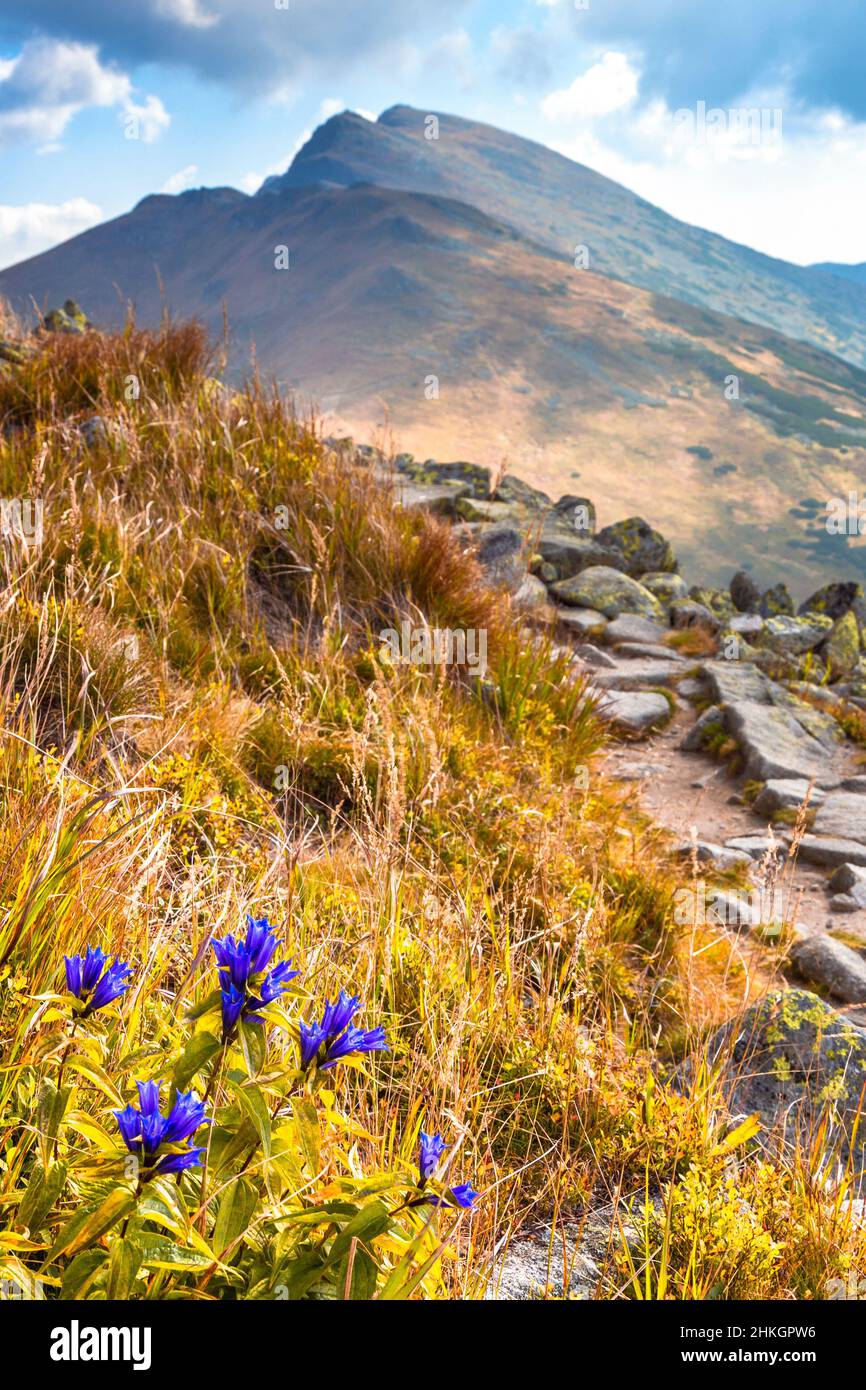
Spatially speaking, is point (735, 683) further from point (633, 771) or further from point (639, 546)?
point (639, 546)

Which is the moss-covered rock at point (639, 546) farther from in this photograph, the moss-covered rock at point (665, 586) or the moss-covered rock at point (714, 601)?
the moss-covered rock at point (714, 601)

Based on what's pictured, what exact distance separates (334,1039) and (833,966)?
331 centimetres

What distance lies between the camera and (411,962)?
2.62m

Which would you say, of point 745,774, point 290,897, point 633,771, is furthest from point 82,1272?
point 745,774

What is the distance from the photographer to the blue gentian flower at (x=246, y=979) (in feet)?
3.67

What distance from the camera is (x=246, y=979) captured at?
1.13 meters

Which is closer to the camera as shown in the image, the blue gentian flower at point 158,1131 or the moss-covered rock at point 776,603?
the blue gentian flower at point 158,1131

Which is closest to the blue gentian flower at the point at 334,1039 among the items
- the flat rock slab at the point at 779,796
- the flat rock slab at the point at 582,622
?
the flat rock slab at the point at 779,796

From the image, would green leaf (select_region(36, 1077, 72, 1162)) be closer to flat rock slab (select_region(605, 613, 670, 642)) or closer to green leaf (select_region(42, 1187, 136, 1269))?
green leaf (select_region(42, 1187, 136, 1269))

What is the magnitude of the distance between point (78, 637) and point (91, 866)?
5.49 feet

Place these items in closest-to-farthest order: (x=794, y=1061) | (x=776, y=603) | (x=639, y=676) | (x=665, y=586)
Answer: (x=794, y=1061) < (x=639, y=676) < (x=665, y=586) < (x=776, y=603)

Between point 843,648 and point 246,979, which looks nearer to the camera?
point 246,979

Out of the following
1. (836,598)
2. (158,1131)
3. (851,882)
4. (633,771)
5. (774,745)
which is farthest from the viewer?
(836,598)

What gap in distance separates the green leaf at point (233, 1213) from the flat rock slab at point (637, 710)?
5.33 metres
